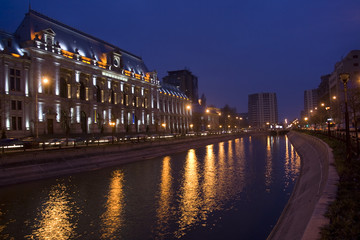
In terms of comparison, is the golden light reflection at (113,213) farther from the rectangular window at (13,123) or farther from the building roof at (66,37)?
the building roof at (66,37)

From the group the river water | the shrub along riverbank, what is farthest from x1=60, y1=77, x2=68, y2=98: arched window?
the shrub along riverbank

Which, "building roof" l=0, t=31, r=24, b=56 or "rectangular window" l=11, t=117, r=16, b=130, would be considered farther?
"building roof" l=0, t=31, r=24, b=56

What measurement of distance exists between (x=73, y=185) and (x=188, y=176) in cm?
1016

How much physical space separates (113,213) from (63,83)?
52338 mm

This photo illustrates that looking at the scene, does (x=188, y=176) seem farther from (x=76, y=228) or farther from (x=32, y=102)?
(x=32, y=102)

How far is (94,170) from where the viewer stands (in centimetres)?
3033

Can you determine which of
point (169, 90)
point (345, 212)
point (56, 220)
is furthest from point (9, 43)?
point (169, 90)

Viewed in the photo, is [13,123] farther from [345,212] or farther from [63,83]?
[345,212]

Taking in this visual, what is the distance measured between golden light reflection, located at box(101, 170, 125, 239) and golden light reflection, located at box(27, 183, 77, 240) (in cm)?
147

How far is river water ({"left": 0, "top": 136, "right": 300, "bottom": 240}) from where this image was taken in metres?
11.9

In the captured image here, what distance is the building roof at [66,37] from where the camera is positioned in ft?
177

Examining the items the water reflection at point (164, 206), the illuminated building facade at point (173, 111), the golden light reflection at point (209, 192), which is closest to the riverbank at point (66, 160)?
the water reflection at point (164, 206)

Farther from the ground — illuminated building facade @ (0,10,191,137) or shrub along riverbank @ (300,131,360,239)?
illuminated building facade @ (0,10,191,137)

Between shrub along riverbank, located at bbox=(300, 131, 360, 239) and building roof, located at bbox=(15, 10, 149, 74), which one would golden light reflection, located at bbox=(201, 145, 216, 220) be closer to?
shrub along riverbank, located at bbox=(300, 131, 360, 239)
